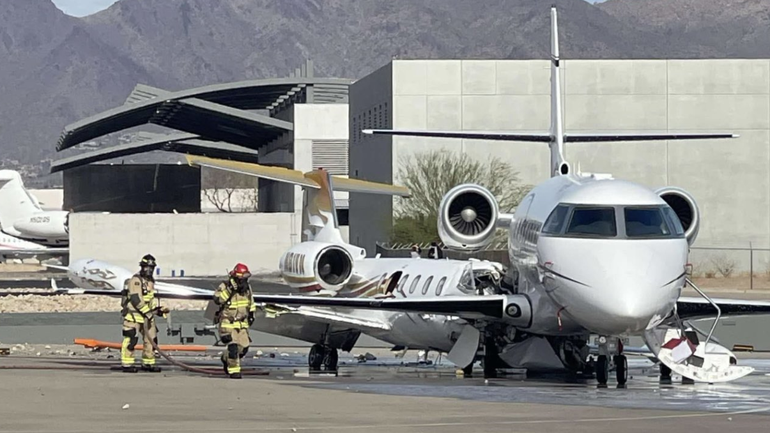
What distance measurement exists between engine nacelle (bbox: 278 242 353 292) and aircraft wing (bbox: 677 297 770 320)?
7104 mm

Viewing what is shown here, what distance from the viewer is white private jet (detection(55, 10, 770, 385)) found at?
19.2 m

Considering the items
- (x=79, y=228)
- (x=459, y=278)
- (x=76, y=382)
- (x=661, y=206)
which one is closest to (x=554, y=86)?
(x=459, y=278)

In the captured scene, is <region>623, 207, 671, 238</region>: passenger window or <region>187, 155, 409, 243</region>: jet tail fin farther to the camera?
<region>187, 155, 409, 243</region>: jet tail fin

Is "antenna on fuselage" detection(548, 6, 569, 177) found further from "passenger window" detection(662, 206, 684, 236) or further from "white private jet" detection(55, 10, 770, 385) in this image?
"passenger window" detection(662, 206, 684, 236)

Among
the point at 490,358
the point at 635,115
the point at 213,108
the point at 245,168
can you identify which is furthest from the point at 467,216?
the point at 213,108

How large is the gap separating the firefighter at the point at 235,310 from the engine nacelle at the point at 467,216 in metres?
4.03

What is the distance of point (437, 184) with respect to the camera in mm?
62312

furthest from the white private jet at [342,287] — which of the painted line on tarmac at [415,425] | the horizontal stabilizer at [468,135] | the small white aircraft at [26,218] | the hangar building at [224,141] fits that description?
the small white aircraft at [26,218]

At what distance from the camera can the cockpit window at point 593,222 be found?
19594 millimetres

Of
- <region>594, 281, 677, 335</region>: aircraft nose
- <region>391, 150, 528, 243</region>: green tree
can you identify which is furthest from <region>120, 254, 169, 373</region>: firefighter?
<region>391, 150, 528, 243</region>: green tree

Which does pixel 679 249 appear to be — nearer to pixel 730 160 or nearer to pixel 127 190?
pixel 730 160

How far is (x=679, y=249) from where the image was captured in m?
19.7

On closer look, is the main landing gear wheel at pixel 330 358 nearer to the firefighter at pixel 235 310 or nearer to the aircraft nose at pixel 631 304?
the firefighter at pixel 235 310

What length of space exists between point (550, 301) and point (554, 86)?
7740mm
